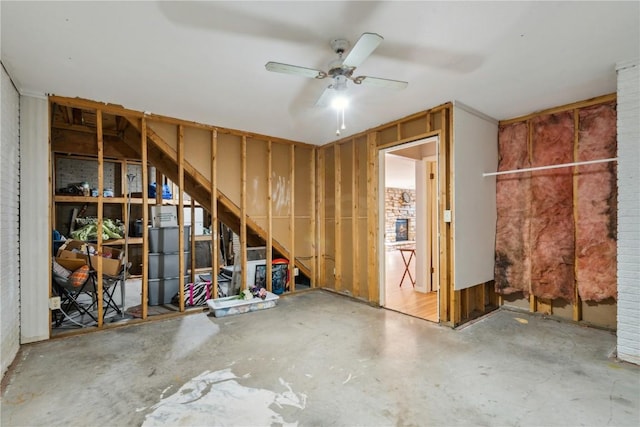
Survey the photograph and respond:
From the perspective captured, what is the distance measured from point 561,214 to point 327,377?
3283 mm

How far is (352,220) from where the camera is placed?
4.56 meters

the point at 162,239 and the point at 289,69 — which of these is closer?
the point at 289,69

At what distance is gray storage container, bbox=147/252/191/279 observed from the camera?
162 inches

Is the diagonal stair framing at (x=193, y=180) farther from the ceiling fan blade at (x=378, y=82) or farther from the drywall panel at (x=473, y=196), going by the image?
the ceiling fan blade at (x=378, y=82)

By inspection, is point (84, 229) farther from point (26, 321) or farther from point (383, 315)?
point (383, 315)

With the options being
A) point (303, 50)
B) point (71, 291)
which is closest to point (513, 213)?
point (303, 50)

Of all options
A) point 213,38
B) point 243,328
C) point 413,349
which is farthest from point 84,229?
point 413,349

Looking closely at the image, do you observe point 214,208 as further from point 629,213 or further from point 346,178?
point 629,213

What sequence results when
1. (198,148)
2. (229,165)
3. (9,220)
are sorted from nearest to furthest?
(9,220) → (198,148) → (229,165)

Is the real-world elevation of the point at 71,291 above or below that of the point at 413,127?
below

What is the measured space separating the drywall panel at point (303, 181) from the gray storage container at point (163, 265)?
6.39ft

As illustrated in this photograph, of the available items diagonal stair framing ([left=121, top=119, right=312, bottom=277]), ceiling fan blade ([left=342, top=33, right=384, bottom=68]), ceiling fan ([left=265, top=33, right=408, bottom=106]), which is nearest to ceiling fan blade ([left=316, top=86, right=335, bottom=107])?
ceiling fan ([left=265, top=33, right=408, bottom=106])

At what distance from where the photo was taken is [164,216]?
422 cm

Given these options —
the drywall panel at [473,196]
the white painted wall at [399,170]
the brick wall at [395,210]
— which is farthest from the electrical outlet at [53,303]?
the brick wall at [395,210]
